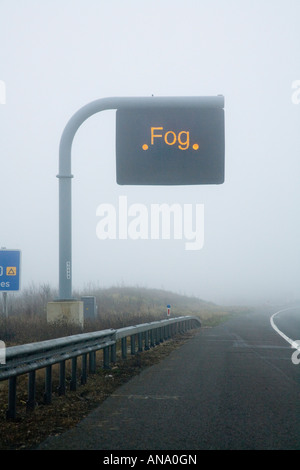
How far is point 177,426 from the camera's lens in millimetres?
6566

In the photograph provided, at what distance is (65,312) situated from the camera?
49.7 ft

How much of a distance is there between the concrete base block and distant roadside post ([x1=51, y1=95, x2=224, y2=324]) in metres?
0.03

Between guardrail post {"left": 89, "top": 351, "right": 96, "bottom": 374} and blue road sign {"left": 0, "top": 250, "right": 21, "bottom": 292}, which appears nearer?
guardrail post {"left": 89, "top": 351, "right": 96, "bottom": 374}

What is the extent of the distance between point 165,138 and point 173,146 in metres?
0.29

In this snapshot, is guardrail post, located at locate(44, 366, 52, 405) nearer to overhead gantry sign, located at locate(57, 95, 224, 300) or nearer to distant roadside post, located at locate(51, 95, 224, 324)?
Answer: distant roadside post, located at locate(51, 95, 224, 324)

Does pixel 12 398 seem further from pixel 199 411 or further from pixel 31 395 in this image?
pixel 199 411

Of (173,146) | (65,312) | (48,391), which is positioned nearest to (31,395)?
(48,391)

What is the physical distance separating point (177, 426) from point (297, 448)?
1.47 metres

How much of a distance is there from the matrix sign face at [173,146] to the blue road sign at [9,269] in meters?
4.61

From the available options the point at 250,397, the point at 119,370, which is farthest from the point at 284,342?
the point at 250,397

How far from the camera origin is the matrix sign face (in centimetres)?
1477

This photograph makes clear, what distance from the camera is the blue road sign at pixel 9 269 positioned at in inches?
672

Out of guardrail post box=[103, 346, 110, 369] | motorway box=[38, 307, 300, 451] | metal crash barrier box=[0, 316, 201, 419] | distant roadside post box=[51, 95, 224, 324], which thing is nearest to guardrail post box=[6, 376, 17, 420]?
metal crash barrier box=[0, 316, 201, 419]
